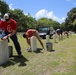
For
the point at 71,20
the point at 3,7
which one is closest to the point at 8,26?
the point at 3,7

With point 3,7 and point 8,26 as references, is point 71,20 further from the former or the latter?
point 8,26

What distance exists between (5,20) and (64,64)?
326 cm

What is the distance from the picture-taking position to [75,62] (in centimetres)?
1053

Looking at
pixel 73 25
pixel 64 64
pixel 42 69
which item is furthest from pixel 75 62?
pixel 73 25

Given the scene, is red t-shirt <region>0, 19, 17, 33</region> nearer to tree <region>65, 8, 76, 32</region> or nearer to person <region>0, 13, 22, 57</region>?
person <region>0, 13, 22, 57</region>

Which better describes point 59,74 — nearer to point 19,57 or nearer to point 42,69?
point 42,69

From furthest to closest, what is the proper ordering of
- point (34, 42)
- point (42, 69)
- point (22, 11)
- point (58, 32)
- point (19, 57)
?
point (22, 11), point (58, 32), point (34, 42), point (19, 57), point (42, 69)

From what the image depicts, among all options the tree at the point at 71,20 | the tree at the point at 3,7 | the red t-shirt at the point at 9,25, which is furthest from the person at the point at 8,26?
the tree at the point at 71,20

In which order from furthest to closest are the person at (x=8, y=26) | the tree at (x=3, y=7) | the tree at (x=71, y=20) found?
the tree at (x=71, y=20) → the tree at (x=3, y=7) → the person at (x=8, y=26)

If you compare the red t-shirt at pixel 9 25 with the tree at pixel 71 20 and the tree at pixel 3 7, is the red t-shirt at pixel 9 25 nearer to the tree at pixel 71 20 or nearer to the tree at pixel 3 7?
the tree at pixel 3 7

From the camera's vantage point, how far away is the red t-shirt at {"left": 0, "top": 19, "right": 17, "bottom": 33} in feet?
35.3

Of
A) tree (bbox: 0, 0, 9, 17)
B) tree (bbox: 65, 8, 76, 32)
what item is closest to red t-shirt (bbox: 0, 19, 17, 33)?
tree (bbox: 0, 0, 9, 17)

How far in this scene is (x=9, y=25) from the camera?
10820 millimetres

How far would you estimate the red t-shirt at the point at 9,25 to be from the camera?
35.3ft
